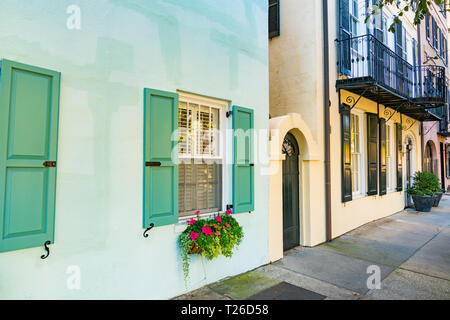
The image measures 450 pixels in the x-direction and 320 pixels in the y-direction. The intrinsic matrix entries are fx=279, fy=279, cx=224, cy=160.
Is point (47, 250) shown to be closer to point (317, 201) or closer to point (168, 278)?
point (168, 278)

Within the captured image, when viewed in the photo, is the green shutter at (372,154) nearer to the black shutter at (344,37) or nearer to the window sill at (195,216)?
the black shutter at (344,37)

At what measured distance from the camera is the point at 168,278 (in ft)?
11.4

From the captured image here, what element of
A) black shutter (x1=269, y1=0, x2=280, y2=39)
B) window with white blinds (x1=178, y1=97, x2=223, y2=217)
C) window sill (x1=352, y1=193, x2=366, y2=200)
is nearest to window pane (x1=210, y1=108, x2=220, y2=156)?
window with white blinds (x1=178, y1=97, x2=223, y2=217)

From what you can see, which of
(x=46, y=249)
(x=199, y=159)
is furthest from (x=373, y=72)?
(x=46, y=249)

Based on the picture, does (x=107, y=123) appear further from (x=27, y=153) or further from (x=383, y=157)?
(x=383, y=157)

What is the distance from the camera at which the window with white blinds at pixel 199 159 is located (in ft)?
12.7

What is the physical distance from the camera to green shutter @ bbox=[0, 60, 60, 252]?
2355 millimetres

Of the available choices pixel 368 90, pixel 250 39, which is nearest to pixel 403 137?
pixel 368 90

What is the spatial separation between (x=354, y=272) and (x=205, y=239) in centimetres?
274

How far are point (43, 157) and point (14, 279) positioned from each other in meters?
1.08

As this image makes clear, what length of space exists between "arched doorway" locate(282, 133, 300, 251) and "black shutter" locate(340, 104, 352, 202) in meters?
1.50

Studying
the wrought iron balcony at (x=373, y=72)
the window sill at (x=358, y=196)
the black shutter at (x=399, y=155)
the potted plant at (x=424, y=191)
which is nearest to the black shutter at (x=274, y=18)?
the wrought iron balcony at (x=373, y=72)

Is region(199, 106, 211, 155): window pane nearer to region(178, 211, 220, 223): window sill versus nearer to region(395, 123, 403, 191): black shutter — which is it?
region(178, 211, 220, 223): window sill

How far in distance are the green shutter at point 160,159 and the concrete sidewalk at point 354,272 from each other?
3.88ft
